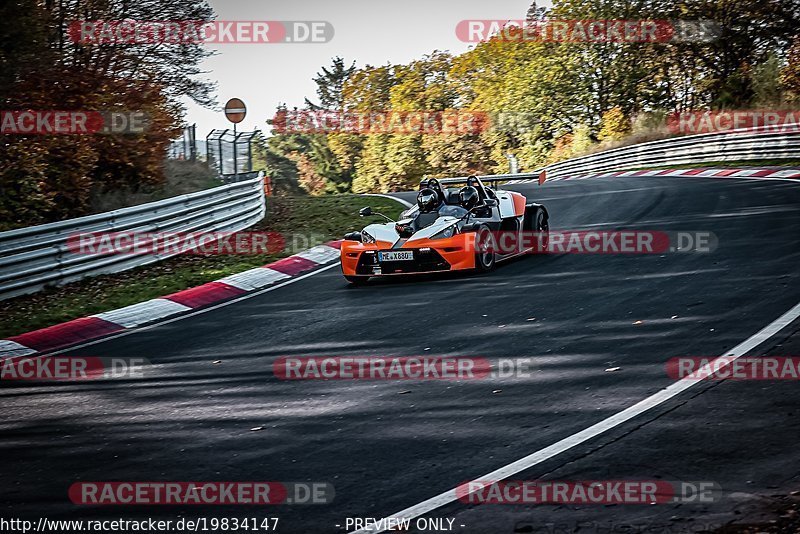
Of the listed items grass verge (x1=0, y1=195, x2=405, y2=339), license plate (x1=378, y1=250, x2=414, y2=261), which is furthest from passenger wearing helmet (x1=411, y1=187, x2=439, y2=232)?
grass verge (x1=0, y1=195, x2=405, y2=339)

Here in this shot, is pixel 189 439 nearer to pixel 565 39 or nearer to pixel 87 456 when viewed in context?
pixel 87 456

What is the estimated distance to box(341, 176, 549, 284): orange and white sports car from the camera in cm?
1163

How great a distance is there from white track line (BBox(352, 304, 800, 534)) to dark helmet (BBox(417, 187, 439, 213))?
5.67m

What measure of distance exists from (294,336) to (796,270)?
221 inches

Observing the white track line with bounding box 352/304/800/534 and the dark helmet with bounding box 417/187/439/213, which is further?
the dark helmet with bounding box 417/187/439/213

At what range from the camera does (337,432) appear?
5906 millimetres

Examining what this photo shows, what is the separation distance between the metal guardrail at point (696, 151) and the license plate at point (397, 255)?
1461 cm

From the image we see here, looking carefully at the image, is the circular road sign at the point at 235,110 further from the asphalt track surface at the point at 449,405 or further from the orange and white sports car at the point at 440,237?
the asphalt track surface at the point at 449,405

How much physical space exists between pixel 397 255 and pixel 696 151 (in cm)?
2209

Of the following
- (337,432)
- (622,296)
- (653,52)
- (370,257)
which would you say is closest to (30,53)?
(370,257)

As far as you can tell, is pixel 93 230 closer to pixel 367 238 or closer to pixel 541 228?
pixel 367 238

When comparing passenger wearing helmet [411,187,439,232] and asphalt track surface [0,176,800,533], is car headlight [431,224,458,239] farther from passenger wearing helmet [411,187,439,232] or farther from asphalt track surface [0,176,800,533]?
asphalt track surface [0,176,800,533]

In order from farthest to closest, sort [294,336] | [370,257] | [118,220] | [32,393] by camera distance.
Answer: [118,220]
[370,257]
[294,336]
[32,393]

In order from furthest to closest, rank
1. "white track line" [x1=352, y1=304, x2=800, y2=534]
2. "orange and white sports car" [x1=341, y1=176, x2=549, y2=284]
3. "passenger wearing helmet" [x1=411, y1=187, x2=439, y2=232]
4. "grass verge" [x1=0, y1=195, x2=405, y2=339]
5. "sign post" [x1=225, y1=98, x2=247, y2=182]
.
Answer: "sign post" [x1=225, y1=98, x2=247, y2=182] → "passenger wearing helmet" [x1=411, y1=187, x2=439, y2=232] → "orange and white sports car" [x1=341, y1=176, x2=549, y2=284] → "grass verge" [x1=0, y1=195, x2=405, y2=339] → "white track line" [x1=352, y1=304, x2=800, y2=534]
